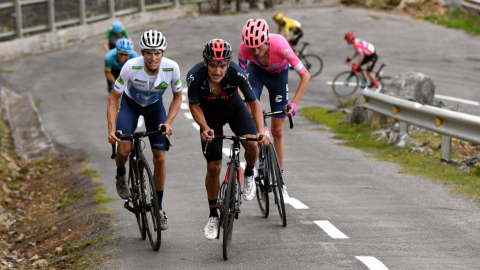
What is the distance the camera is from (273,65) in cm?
907

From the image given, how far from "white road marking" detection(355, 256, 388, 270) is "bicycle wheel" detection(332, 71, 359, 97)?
50.0ft

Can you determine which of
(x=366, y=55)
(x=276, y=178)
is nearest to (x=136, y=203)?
(x=276, y=178)

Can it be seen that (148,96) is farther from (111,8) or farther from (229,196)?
(111,8)

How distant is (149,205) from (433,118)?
19.2 ft

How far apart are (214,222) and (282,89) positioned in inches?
96.9

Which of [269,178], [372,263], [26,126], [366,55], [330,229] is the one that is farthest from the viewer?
[366,55]

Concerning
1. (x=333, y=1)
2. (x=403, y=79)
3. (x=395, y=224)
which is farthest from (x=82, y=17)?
(x=395, y=224)

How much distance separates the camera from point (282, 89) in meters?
9.33

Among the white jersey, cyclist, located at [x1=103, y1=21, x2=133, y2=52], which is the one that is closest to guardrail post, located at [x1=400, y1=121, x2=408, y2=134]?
the white jersey

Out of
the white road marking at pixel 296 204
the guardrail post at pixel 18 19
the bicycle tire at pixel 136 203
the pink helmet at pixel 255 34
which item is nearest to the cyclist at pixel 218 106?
the pink helmet at pixel 255 34

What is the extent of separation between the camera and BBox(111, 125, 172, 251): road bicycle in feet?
24.8

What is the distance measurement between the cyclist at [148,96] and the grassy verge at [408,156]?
4.11m

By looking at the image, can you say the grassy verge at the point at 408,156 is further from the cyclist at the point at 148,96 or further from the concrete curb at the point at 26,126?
the concrete curb at the point at 26,126

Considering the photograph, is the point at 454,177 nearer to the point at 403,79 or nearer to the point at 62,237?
the point at 62,237
